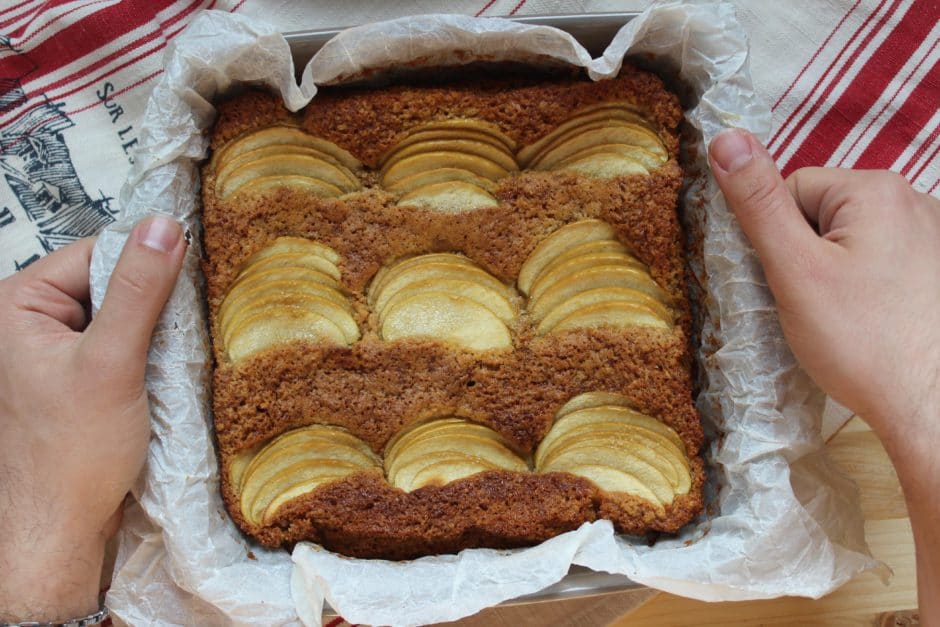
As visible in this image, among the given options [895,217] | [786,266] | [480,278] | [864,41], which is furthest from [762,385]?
[864,41]

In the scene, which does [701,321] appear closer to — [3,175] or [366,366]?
[366,366]

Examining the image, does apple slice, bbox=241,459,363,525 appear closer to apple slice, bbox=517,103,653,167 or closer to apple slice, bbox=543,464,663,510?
apple slice, bbox=543,464,663,510

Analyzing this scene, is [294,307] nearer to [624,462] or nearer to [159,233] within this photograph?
[159,233]

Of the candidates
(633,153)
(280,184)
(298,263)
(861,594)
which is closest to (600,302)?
(633,153)

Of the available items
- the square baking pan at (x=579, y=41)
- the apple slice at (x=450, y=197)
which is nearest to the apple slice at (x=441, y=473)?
the square baking pan at (x=579, y=41)

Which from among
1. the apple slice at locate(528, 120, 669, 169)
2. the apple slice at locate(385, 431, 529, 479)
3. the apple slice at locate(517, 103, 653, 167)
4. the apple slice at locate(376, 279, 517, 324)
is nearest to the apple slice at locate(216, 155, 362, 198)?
the apple slice at locate(376, 279, 517, 324)

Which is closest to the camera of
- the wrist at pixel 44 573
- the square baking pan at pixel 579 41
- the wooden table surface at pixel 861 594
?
the square baking pan at pixel 579 41

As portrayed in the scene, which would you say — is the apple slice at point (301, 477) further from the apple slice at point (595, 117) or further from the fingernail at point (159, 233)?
the apple slice at point (595, 117)
